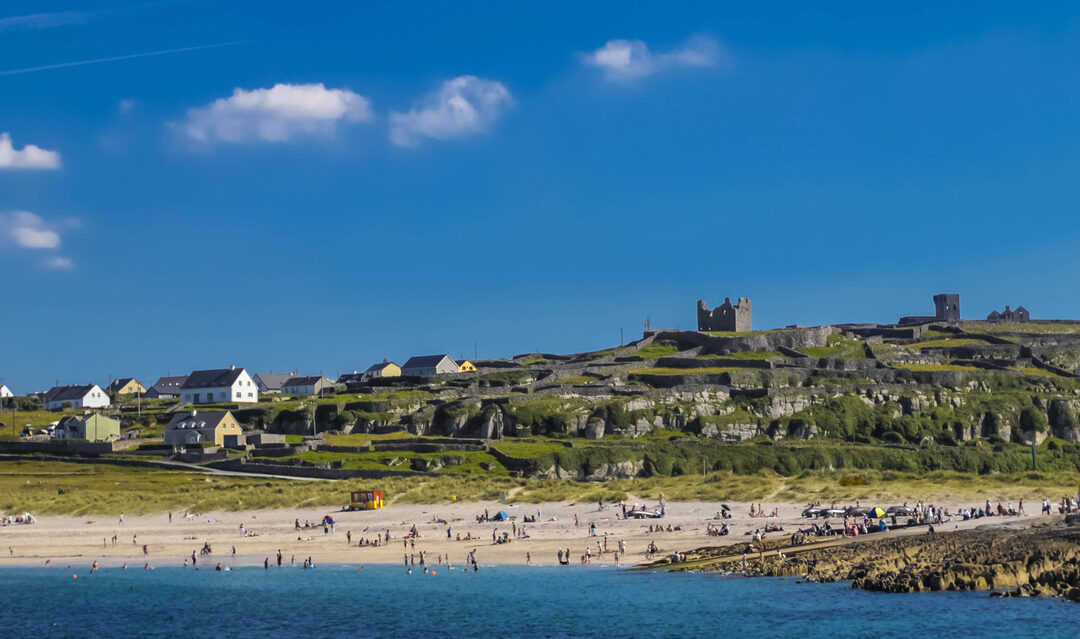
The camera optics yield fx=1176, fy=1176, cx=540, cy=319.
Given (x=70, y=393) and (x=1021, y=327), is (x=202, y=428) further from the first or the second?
(x=1021, y=327)

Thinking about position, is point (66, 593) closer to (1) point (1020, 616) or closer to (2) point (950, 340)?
(1) point (1020, 616)

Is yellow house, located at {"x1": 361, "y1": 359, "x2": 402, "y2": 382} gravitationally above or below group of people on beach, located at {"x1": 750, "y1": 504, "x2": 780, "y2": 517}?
above

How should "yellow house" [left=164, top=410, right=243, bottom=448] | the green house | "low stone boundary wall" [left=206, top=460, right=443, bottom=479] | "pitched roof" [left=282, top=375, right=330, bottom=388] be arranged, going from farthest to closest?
"pitched roof" [left=282, top=375, right=330, bottom=388] < the green house < "yellow house" [left=164, top=410, right=243, bottom=448] < "low stone boundary wall" [left=206, top=460, right=443, bottom=479]

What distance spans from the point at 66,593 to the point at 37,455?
52.8 metres

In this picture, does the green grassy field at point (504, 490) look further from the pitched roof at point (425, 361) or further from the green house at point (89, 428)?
the pitched roof at point (425, 361)

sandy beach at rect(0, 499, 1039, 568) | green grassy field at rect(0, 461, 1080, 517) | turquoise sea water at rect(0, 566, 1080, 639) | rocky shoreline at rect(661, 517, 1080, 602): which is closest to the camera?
turquoise sea water at rect(0, 566, 1080, 639)

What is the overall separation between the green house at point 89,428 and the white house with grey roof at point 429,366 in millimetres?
56905

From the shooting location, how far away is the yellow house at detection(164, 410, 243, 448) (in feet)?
331

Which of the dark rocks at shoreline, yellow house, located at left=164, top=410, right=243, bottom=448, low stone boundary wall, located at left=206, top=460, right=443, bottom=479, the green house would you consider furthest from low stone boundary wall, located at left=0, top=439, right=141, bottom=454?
the dark rocks at shoreline

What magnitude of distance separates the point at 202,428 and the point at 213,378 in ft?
128

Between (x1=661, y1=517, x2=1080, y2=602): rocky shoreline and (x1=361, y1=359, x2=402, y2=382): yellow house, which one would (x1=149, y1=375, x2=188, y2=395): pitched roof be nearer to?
(x1=361, y1=359, x2=402, y2=382): yellow house

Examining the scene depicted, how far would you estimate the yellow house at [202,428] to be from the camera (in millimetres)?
100875

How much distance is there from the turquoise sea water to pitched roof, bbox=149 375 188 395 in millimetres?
111801

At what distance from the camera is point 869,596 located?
4222 centimetres
